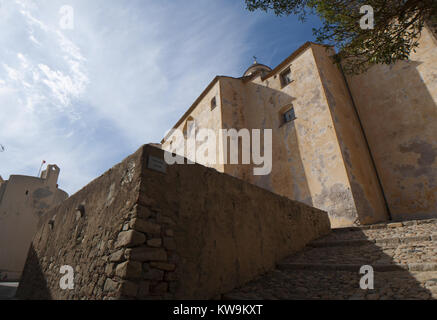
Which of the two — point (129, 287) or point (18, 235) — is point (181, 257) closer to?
point (129, 287)

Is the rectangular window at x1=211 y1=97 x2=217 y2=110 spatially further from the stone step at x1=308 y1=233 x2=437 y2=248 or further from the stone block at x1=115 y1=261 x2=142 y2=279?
the stone block at x1=115 y1=261 x2=142 y2=279

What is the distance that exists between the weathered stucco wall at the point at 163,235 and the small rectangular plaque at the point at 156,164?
64 millimetres

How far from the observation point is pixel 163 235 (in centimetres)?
264

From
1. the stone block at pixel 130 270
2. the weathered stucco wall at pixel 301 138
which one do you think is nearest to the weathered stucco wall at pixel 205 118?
the weathered stucco wall at pixel 301 138

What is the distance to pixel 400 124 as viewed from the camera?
902cm

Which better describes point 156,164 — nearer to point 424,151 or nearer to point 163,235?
point 163,235

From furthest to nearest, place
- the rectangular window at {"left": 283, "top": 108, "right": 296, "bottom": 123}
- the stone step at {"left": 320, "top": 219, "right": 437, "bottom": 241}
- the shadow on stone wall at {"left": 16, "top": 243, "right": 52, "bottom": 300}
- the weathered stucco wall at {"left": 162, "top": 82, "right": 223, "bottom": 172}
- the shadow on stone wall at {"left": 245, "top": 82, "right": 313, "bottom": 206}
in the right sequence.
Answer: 1. the weathered stucco wall at {"left": 162, "top": 82, "right": 223, "bottom": 172}
2. the rectangular window at {"left": 283, "top": 108, "right": 296, "bottom": 123}
3. the shadow on stone wall at {"left": 245, "top": 82, "right": 313, "bottom": 206}
4. the stone step at {"left": 320, "top": 219, "right": 437, "bottom": 241}
5. the shadow on stone wall at {"left": 16, "top": 243, "right": 52, "bottom": 300}

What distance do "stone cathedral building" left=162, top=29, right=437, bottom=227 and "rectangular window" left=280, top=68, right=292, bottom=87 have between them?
5 cm

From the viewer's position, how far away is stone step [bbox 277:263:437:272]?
9.77 ft

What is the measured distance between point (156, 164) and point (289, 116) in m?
8.99

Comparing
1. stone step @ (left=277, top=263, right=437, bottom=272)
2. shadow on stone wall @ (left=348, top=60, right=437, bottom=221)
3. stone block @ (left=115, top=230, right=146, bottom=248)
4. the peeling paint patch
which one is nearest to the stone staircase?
stone step @ (left=277, top=263, right=437, bottom=272)

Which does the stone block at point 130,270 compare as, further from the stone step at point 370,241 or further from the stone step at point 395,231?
the stone step at point 395,231
